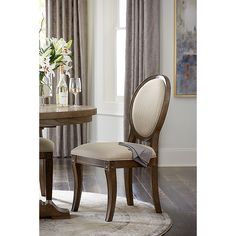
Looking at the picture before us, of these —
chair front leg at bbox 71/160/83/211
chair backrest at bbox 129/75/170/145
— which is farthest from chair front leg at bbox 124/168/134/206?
chair front leg at bbox 71/160/83/211

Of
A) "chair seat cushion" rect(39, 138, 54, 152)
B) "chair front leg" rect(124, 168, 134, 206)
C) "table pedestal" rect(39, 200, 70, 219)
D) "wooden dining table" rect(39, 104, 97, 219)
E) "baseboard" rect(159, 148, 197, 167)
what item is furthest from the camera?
"baseboard" rect(159, 148, 197, 167)

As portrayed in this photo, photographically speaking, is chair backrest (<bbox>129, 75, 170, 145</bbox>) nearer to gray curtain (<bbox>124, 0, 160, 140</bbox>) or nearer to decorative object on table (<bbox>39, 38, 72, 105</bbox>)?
decorative object on table (<bbox>39, 38, 72, 105</bbox>)

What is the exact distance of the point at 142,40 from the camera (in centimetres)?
683

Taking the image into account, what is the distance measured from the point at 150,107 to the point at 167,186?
4.58 feet

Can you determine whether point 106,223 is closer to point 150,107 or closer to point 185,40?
point 150,107

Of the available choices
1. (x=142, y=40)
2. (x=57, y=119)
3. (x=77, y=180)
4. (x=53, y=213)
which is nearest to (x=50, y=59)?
(x=57, y=119)

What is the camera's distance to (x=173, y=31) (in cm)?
682

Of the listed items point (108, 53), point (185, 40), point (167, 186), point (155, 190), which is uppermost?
point (185, 40)

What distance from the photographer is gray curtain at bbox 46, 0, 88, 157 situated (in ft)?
23.9

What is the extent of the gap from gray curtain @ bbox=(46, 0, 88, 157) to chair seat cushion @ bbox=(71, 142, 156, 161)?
3.31m

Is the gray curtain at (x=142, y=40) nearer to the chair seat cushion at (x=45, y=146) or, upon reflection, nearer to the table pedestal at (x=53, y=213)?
the chair seat cushion at (x=45, y=146)
